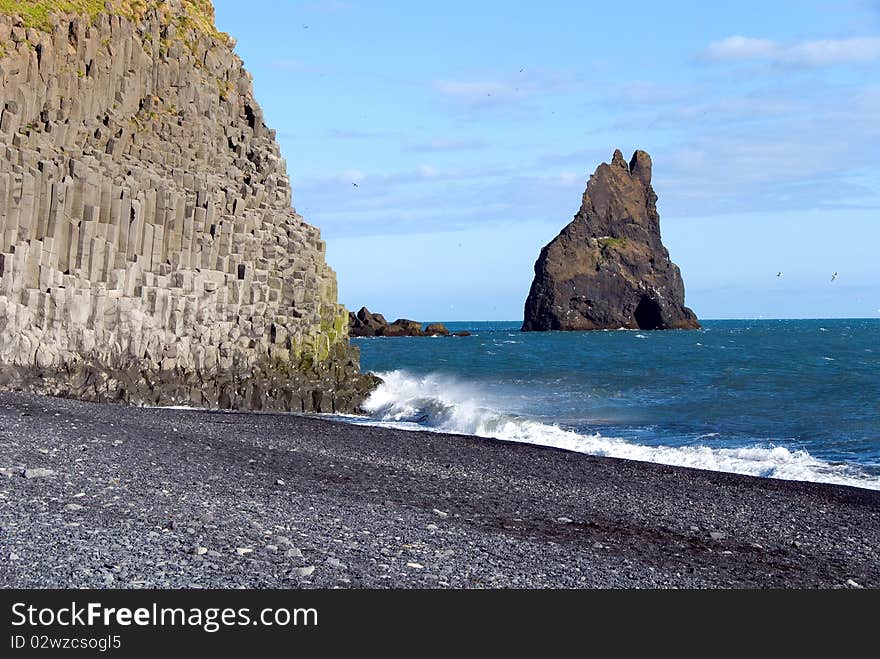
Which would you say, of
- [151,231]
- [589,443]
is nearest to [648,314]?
[151,231]

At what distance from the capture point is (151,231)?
1281 inches

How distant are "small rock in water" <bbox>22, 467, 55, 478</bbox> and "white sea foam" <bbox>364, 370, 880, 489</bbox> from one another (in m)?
15.3

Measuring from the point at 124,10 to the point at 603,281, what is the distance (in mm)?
150072

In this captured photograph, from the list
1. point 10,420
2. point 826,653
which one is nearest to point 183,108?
point 10,420

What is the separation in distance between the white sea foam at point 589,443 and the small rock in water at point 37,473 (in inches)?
601

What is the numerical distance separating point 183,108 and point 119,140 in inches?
169

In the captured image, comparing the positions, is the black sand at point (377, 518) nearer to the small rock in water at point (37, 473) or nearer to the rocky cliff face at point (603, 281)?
the small rock in water at point (37, 473)

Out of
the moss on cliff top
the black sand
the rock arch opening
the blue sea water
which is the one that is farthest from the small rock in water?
the rock arch opening

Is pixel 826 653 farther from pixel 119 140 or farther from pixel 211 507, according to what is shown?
pixel 119 140

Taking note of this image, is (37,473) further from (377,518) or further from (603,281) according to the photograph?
(603,281)

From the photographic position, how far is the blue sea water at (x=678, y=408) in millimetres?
25016

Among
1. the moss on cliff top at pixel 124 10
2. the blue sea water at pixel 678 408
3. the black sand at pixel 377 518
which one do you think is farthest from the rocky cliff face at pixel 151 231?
the black sand at pixel 377 518

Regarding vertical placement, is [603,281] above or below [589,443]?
above

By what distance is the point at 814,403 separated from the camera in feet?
131
